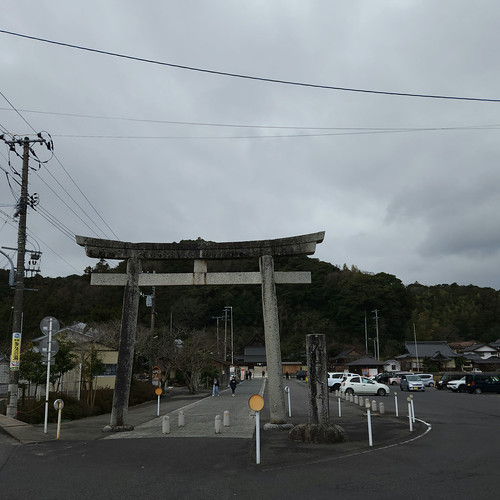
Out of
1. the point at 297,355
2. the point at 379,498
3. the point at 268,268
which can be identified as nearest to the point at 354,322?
the point at 297,355

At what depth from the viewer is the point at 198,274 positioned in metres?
14.8

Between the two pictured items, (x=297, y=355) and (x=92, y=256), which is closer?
(x=92, y=256)

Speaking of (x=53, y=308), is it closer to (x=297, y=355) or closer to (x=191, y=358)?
(x=191, y=358)

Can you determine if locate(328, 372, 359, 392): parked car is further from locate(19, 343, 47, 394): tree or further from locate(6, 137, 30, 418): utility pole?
locate(6, 137, 30, 418): utility pole

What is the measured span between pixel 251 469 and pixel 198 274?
740cm

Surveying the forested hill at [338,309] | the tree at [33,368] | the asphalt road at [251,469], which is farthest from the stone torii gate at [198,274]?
the forested hill at [338,309]

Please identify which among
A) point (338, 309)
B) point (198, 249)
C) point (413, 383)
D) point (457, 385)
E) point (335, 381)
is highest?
point (338, 309)

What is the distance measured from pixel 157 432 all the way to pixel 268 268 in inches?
241

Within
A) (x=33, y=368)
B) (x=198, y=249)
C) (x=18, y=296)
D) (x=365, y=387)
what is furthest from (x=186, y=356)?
(x=198, y=249)

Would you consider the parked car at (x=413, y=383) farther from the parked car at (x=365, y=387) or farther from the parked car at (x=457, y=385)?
the parked car at (x=365, y=387)

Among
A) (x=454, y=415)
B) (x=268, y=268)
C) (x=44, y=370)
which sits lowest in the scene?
(x=454, y=415)

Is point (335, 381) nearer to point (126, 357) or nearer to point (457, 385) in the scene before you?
point (457, 385)

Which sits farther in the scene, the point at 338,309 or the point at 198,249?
the point at 338,309

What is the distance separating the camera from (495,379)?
33.6m
